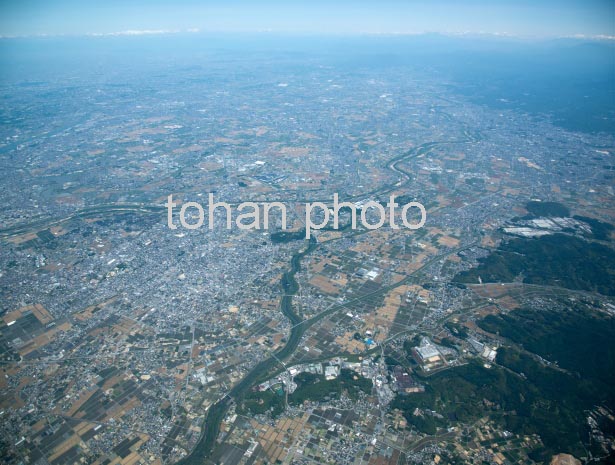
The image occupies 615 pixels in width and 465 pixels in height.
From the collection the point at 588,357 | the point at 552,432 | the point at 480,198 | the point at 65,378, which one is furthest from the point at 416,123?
the point at 65,378

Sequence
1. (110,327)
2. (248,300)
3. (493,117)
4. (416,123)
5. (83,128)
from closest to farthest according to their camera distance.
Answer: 1. (110,327)
2. (248,300)
3. (83,128)
4. (416,123)
5. (493,117)

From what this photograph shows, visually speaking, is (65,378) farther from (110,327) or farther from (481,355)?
(481,355)

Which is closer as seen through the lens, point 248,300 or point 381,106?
point 248,300

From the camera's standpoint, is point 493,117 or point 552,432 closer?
point 552,432

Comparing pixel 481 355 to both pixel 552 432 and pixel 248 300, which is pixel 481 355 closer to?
pixel 552 432

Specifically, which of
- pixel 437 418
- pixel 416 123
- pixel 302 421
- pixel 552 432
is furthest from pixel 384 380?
pixel 416 123

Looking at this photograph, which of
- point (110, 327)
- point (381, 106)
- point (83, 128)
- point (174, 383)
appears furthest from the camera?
point (381, 106)
